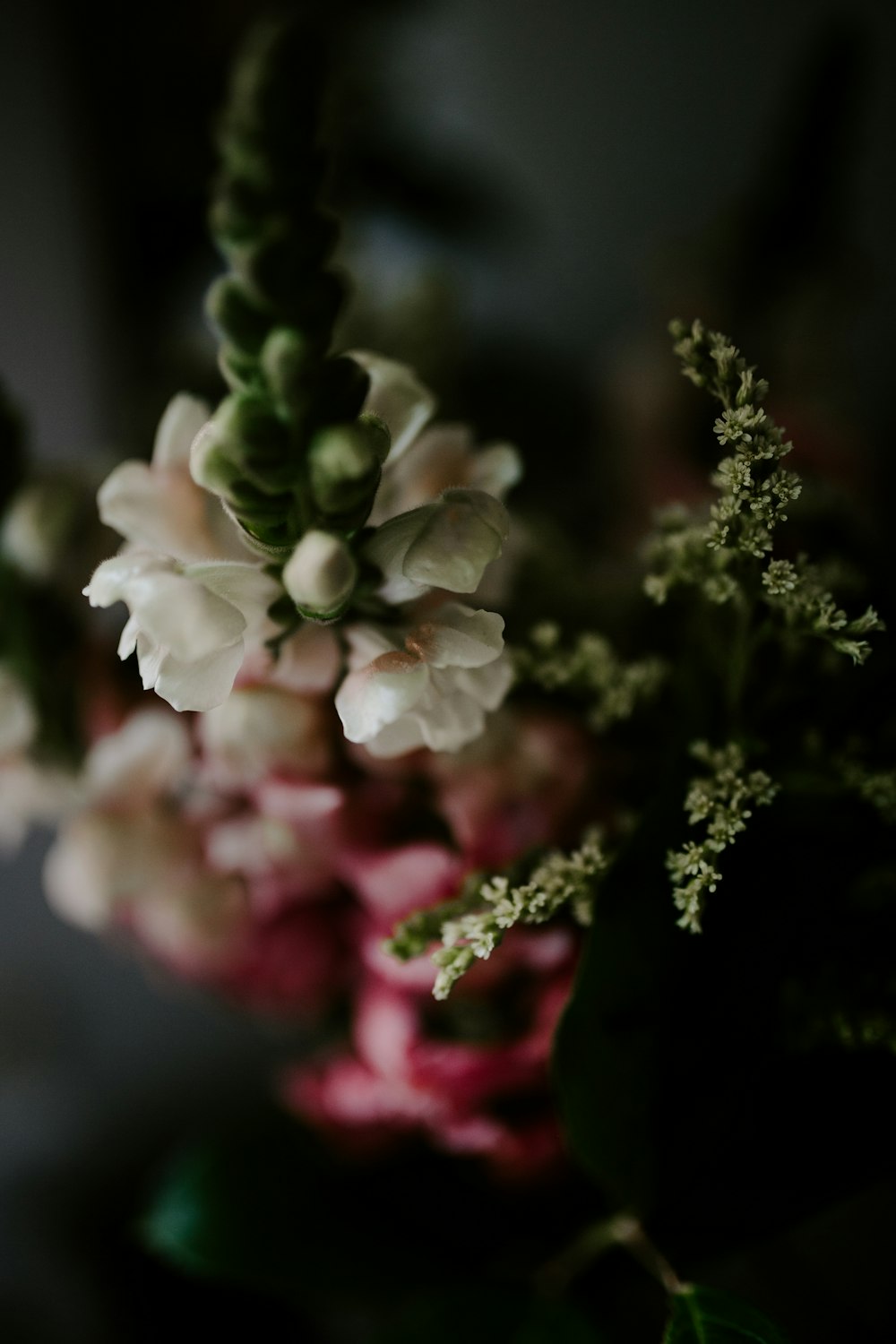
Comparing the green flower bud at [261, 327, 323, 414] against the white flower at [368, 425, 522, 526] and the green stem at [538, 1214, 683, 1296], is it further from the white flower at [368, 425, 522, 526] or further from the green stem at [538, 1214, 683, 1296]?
the green stem at [538, 1214, 683, 1296]

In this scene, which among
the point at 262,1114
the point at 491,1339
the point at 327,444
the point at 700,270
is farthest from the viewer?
the point at 700,270

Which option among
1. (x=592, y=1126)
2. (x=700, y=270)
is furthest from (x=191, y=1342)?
(x=700, y=270)

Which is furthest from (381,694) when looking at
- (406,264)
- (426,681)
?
(406,264)

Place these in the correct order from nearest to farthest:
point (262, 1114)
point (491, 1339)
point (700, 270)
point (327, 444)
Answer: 1. point (327, 444)
2. point (491, 1339)
3. point (262, 1114)
4. point (700, 270)

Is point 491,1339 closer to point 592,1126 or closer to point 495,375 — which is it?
point 592,1126

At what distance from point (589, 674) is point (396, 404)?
0.10m

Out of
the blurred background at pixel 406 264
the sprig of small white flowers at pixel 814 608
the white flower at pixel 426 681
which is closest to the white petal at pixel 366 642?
the white flower at pixel 426 681

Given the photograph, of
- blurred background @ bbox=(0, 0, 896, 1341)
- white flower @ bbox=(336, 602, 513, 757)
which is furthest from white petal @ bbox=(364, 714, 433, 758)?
blurred background @ bbox=(0, 0, 896, 1341)

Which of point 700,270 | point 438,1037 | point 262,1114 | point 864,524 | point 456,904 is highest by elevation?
point 700,270

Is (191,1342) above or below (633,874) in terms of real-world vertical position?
below

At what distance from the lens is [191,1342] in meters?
0.60

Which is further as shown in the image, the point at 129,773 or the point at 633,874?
the point at 129,773

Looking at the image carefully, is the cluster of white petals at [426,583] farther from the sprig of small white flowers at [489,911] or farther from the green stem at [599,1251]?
the green stem at [599,1251]

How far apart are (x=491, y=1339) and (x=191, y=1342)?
311 millimetres
